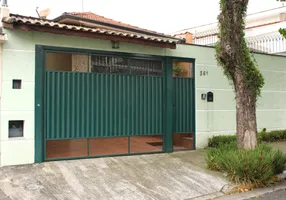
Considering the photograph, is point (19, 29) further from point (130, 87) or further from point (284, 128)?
point (284, 128)

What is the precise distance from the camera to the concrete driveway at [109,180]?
5800 millimetres

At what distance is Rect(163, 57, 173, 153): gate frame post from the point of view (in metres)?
9.12

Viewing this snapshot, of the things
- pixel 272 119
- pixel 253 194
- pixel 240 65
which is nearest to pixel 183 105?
pixel 240 65

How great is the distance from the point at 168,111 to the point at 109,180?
334 cm

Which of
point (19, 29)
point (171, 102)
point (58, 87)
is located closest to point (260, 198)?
point (171, 102)

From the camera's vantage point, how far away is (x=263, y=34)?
15.4m

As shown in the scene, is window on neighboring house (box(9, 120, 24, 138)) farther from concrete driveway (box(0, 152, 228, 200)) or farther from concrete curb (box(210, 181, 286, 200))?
concrete curb (box(210, 181, 286, 200))

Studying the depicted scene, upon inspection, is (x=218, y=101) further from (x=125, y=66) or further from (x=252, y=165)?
(x=252, y=165)

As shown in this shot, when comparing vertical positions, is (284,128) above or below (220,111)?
below

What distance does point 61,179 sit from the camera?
6.39 m

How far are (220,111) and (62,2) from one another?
871cm

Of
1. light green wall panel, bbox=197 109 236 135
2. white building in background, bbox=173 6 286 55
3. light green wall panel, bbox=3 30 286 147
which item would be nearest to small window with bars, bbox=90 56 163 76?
light green wall panel, bbox=3 30 286 147

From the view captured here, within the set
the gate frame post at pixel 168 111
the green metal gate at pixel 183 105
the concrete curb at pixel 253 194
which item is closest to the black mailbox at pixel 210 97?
the green metal gate at pixel 183 105

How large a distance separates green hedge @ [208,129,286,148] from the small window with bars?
2.89m
